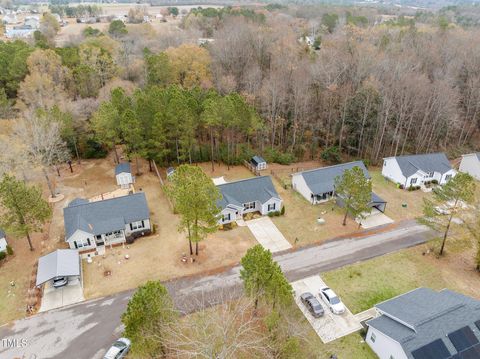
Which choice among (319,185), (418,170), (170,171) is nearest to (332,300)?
(319,185)

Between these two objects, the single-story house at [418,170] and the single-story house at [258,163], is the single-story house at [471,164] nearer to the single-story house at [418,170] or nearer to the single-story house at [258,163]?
the single-story house at [418,170]

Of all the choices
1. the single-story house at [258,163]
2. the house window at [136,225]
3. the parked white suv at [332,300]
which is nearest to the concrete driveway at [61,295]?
the house window at [136,225]

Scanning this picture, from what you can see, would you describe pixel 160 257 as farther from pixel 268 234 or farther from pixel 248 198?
pixel 248 198

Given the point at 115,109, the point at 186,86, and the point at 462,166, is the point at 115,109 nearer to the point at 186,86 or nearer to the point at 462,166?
the point at 186,86

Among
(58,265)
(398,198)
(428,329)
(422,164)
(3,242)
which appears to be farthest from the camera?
(422,164)

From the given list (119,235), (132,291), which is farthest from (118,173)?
(132,291)

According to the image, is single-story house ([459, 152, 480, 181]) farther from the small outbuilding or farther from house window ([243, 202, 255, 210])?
the small outbuilding

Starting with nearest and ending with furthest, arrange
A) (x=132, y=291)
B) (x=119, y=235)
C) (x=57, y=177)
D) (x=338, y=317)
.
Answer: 1. (x=338, y=317)
2. (x=132, y=291)
3. (x=119, y=235)
4. (x=57, y=177)
